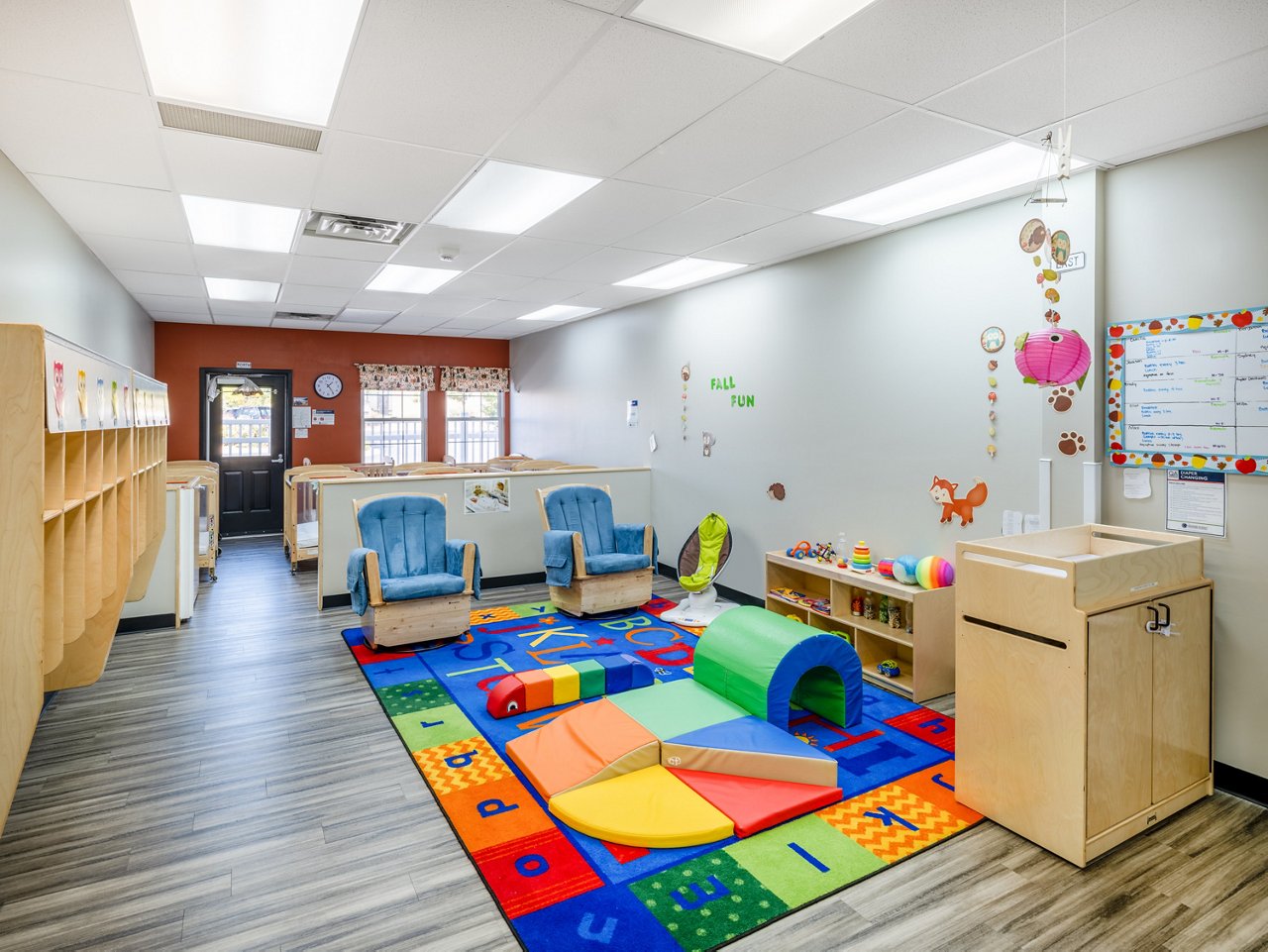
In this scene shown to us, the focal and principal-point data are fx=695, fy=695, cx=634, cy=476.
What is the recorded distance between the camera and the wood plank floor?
204 centimetres

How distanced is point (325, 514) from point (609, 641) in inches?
97.0

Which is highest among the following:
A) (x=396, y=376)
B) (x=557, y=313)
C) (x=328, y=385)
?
(x=557, y=313)

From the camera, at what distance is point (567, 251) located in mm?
4863

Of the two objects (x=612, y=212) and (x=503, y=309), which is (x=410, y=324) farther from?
(x=612, y=212)

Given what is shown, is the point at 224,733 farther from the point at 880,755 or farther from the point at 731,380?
the point at 731,380

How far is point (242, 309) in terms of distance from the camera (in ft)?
24.0

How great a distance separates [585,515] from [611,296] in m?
2.28

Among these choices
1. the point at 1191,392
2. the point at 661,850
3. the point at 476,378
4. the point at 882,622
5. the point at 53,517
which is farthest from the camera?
the point at 476,378

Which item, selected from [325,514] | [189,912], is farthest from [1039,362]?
[325,514]

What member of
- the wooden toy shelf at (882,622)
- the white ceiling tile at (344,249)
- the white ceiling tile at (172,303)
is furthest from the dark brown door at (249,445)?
the wooden toy shelf at (882,622)

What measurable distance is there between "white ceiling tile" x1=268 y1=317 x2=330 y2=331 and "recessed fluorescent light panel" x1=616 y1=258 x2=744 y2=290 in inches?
174

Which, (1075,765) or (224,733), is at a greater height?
(1075,765)

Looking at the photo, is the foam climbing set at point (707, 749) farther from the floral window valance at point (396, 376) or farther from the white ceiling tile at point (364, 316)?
the floral window valance at point (396, 376)

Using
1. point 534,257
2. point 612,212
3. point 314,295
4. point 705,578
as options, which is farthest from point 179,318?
point 705,578
